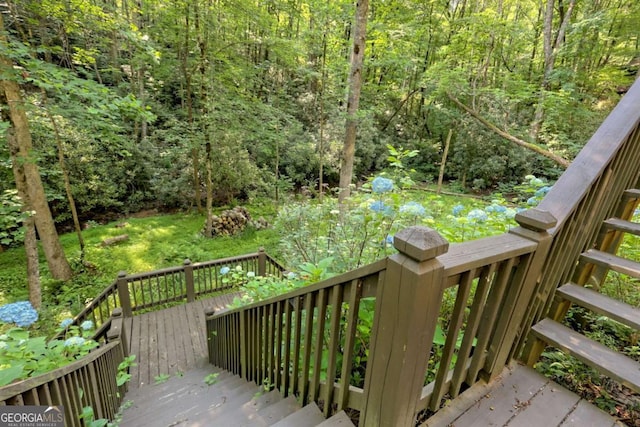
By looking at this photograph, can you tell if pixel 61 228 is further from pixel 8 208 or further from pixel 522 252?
pixel 522 252

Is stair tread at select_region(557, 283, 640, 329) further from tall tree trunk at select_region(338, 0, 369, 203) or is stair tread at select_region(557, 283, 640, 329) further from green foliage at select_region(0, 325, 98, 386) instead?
tall tree trunk at select_region(338, 0, 369, 203)

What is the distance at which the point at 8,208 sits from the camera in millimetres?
3613

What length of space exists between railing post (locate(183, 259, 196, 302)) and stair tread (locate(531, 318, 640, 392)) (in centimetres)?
496

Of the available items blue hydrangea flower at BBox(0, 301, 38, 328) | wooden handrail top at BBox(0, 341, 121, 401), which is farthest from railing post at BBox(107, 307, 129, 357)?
wooden handrail top at BBox(0, 341, 121, 401)

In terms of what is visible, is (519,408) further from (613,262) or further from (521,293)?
(613,262)

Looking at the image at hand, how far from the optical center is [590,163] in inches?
54.0

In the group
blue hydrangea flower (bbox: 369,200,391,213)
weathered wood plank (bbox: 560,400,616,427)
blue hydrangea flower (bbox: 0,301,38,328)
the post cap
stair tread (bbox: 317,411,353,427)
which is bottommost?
blue hydrangea flower (bbox: 0,301,38,328)

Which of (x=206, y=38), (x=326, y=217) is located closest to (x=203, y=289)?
(x=326, y=217)

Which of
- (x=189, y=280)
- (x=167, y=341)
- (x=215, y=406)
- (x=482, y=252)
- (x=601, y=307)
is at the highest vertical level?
(x=482, y=252)

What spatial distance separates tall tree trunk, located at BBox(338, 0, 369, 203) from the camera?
17.4 ft

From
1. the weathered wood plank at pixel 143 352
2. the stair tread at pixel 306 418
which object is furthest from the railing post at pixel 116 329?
the stair tread at pixel 306 418

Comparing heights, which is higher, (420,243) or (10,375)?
(420,243)

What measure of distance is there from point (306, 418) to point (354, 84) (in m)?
5.69

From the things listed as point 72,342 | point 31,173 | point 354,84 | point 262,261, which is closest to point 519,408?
point 72,342
